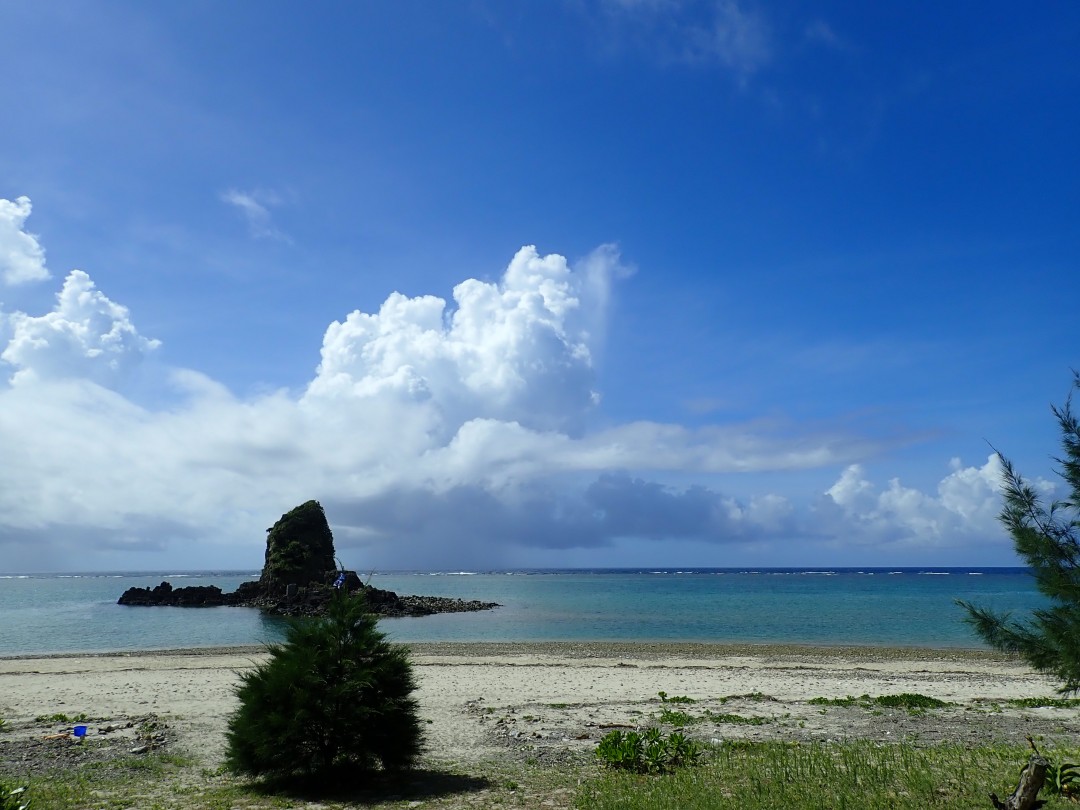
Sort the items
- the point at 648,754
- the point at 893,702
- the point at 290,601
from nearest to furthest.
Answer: the point at 648,754 → the point at 893,702 → the point at 290,601

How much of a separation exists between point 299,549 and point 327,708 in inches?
4007

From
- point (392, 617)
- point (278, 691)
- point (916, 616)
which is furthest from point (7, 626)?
point (916, 616)

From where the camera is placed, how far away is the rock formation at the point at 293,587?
281 feet

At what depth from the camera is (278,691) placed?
1153 centimetres

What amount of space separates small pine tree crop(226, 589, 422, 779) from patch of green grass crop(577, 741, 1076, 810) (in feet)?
11.5

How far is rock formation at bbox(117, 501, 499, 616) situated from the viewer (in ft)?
281

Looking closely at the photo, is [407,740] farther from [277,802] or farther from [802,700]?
[802,700]

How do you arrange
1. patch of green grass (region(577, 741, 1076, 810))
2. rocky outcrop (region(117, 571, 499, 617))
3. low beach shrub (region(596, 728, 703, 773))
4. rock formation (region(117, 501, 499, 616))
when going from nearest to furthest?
patch of green grass (region(577, 741, 1076, 810)) → low beach shrub (region(596, 728, 703, 773)) → rocky outcrop (region(117, 571, 499, 617)) → rock formation (region(117, 501, 499, 616))

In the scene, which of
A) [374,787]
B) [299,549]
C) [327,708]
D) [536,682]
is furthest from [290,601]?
[327,708]

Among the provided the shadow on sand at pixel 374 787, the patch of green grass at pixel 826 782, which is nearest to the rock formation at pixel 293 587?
the shadow on sand at pixel 374 787

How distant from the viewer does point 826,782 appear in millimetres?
10172

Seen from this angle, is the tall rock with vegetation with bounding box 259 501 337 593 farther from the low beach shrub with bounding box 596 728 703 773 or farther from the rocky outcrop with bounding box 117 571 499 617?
the low beach shrub with bounding box 596 728 703 773

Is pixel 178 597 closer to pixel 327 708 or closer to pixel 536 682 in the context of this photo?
pixel 536 682

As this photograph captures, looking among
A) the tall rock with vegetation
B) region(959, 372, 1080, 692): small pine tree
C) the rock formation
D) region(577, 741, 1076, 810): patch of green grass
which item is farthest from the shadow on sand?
Result: the tall rock with vegetation
